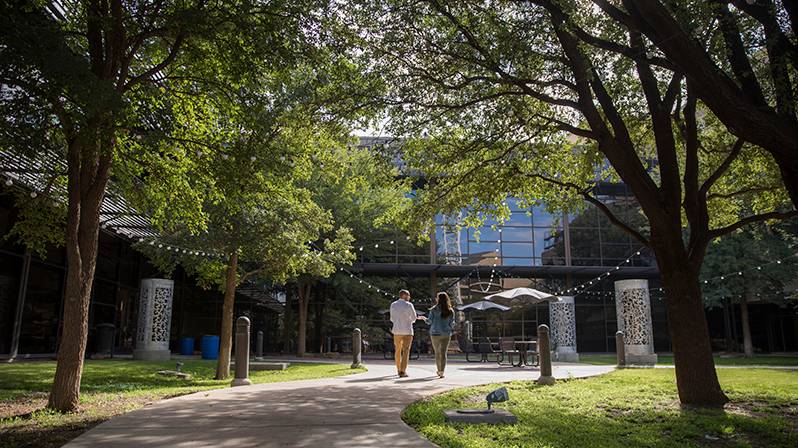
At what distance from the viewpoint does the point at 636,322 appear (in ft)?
58.4

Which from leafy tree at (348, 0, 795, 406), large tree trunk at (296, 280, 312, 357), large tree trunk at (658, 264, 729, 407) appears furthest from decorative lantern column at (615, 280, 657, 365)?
large tree trunk at (296, 280, 312, 357)

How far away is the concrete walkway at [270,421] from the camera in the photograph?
475cm

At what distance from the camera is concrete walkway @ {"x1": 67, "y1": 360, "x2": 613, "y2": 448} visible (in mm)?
4746

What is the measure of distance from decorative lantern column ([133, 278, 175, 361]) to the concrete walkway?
12.7 metres

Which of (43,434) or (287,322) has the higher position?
(287,322)

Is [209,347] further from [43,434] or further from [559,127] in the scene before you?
[43,434]

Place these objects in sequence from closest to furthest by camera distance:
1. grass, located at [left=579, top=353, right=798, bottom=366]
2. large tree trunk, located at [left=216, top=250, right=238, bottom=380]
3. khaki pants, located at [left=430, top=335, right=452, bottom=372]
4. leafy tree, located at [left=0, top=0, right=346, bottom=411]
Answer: leafy tree, located at [left=0, top=0, right=346, bottom=411] < khaki pants, located at [left=430, top=335, right=452, bottom=372] < large tree trunk, located at [left=216, top=250, right=238, bottom=380] < grass, located at [left=579, top=353, right=798, bottom=366]

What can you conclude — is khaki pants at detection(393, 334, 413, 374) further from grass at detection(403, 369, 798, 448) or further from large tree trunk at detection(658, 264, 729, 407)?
large tree trunk at detection(658, 264, 729, 407)

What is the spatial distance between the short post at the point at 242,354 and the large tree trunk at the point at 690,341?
6289mm

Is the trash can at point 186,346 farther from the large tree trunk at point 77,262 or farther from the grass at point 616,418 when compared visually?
the large tree trunk at point 77,262

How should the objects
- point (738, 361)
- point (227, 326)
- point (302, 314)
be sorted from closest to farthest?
1. point (227, 326)
2. point (738, 361)
3. point (302, 314)

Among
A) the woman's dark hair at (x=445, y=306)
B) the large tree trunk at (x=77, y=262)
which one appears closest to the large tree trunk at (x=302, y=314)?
the woman's dark hair at (x=445, y=306)

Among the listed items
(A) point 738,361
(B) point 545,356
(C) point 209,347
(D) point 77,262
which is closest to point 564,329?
(A) point 738,361

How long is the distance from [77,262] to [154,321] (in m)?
14.3
